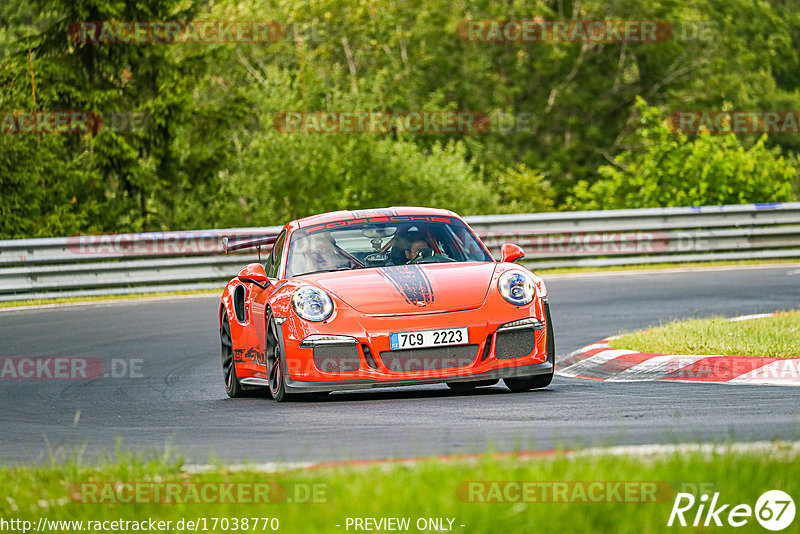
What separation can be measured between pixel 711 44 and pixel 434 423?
4519 cm

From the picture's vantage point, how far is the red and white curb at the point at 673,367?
8844 mm

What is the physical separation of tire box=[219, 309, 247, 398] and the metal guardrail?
8.73m

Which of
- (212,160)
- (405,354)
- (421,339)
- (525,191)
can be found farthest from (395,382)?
(525,191)

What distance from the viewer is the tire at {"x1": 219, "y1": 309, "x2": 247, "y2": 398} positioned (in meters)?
9.89

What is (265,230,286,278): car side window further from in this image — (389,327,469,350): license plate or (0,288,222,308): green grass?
(0,288,222,308): green grass

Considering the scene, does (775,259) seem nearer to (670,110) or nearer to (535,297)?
(535,297)

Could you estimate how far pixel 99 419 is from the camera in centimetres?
→ 816

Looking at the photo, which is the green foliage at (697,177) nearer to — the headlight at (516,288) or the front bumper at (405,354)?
the headlight at (516,288)

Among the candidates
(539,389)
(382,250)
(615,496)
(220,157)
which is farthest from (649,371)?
(220,157)

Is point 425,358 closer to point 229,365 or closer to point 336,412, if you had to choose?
point 336,412

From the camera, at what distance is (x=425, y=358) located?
814 cm

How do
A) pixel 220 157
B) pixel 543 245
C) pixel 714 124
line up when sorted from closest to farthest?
pixel 543 245 < pixel 220 157 < pixel 714 124

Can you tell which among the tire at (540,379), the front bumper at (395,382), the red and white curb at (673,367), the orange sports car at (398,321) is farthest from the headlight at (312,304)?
the red and white curb at (673,367)

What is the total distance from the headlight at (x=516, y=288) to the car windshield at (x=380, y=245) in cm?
84
